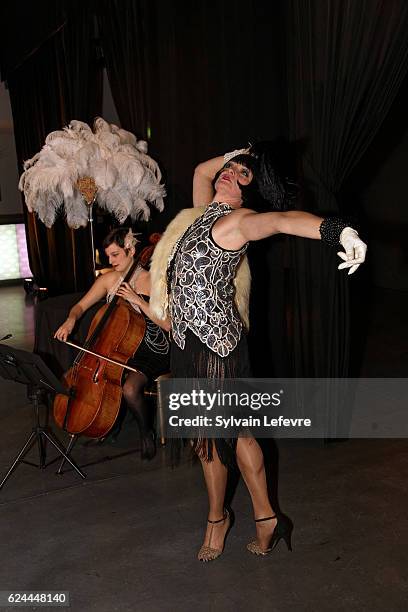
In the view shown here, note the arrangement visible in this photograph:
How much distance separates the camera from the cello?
3.76m

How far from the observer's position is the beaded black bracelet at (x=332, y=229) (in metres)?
2.15

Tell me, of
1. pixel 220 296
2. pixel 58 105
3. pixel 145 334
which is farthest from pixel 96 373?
pixel 58 105

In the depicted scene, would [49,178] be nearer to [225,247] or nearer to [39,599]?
[225,247]

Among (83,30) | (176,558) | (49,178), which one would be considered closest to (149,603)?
(176,558)

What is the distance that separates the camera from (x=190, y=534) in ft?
10.3

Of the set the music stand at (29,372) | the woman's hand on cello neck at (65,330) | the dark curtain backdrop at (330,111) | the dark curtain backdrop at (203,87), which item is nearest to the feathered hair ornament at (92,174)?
the dark curtain backdrop at (203,87)

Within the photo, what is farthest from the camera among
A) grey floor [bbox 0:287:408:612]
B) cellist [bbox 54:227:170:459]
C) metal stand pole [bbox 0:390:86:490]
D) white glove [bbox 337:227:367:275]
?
cellist [bbox 54:227:170:459]

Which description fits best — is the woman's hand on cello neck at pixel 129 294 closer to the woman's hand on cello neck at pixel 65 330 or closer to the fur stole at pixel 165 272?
the woman's hand on cello neck at pixel 65 330

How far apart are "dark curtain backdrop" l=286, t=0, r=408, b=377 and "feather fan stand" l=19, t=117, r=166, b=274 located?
121cm

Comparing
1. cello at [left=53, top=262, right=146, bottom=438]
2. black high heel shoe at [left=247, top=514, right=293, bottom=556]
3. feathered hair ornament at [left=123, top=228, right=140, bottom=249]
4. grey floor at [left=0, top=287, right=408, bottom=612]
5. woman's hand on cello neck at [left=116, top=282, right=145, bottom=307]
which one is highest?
feathered hair ornament at [left=123, top=228, right=140, bottom=249]

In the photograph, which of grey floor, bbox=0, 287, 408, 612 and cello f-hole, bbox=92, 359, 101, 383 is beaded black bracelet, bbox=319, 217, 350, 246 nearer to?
grey floor, bbox=0, 287, 408, 612

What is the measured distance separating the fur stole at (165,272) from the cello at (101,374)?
80cm

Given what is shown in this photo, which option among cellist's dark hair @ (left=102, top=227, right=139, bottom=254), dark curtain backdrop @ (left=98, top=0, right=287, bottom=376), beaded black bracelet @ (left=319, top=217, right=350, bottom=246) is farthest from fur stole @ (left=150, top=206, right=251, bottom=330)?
dark curtain backdrop @ (left=98, top=0, right=287, bottom=376)

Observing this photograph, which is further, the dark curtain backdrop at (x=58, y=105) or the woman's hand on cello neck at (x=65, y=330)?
the dark curtain backdrop at (x=58, y=105)
